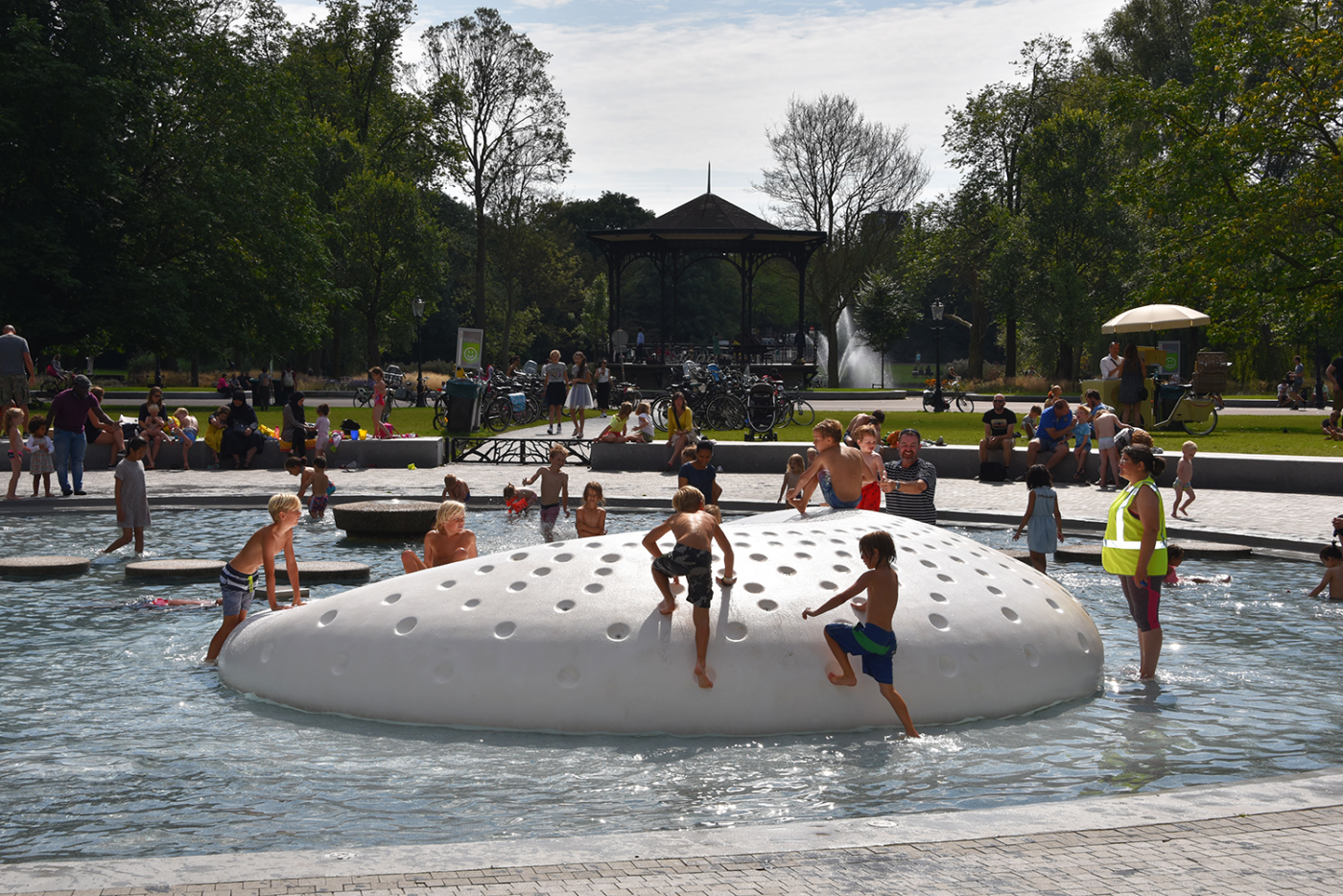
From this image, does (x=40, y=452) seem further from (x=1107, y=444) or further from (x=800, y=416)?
(x=800, y=416)

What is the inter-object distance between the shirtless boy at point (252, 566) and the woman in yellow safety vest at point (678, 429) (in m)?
12.8

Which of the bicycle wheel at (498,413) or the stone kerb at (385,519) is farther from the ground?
the bicycle wheel at (498,413)

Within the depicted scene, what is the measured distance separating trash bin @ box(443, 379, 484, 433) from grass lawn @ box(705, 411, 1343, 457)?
605 cm

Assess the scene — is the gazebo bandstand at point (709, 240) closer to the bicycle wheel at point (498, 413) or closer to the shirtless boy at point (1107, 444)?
the bicycle wheel at point (498, 413)

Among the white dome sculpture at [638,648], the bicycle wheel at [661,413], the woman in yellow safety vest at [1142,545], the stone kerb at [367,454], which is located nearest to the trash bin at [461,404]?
the bicycle wheel at [661,413]

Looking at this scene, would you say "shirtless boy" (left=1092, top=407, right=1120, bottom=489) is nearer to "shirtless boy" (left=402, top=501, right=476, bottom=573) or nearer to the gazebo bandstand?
"shirtless boy" (left=402, top=501, right=476, bottom=573)

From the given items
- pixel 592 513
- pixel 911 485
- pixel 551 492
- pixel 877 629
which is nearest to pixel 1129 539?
pixel 877 629

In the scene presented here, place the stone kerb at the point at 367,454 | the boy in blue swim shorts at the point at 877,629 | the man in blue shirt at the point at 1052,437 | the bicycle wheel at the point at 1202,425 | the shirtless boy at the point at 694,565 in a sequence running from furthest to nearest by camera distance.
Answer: the bicycle wheel at the point at 1202,425, the stone kerb at the point at 367,454, the man in blue shirt at the point at 1052,437, the shirtless boy at the point at 694,565, the boy in blue swim shorts at the point at 877,629

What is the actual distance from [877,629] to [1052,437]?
14.4 metres

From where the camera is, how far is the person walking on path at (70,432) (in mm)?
18156

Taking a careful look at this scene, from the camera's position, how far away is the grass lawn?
2358 cm

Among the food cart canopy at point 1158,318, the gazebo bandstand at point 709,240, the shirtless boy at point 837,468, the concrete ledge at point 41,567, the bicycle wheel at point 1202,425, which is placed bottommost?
the concrete ledge at point 41,567

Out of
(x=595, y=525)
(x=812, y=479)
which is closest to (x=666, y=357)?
(x=595, y=525)

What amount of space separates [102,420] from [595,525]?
11.7 m
